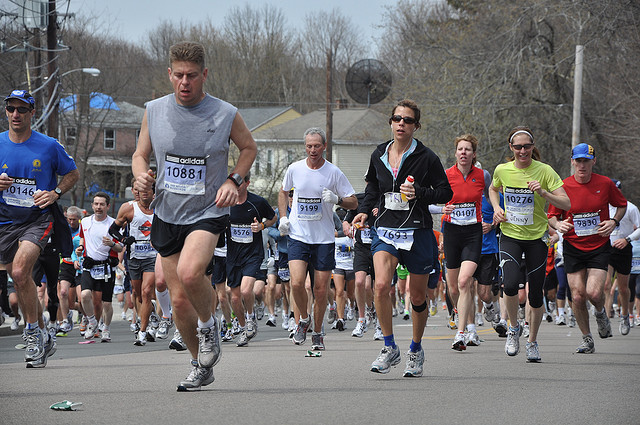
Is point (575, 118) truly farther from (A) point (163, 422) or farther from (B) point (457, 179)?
(A) point (163, 422)

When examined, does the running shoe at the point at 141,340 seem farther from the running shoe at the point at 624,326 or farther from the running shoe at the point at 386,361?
the running shoe at the point at 624,326

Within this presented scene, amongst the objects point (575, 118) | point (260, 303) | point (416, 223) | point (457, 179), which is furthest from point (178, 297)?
point (575, 118)

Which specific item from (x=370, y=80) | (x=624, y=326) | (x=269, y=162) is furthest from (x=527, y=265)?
(x=269, y=162)

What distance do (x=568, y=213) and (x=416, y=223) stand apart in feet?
11.7

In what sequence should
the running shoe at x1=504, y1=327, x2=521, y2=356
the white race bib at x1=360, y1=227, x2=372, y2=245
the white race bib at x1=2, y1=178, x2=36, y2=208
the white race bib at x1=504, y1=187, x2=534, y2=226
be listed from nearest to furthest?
the white race bib at x1=2, y1=178, x2=36, y2=208, the white race bib at x1=504, y1=187, x2=534, y2=226, the running shoe at x1=504, y1=327, x2=521, y2=356, the white race bib at x1=360, y1=227, x2=372, y2=245

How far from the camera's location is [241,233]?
13.9 meters

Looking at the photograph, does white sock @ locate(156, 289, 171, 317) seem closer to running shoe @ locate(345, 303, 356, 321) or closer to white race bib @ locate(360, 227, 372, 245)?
white race bib @ locate(360, 227, 372, 245)

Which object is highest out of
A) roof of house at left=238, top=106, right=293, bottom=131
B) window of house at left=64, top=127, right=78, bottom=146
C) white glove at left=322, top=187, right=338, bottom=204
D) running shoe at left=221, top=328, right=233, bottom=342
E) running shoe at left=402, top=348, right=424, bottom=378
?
roof of house at left=238, top=106, right=293, bottom=131

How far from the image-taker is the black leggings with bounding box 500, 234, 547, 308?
418 inches

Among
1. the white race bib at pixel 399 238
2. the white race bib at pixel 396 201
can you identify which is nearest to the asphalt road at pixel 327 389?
the white race bib at pixel 399 238

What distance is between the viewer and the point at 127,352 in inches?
476

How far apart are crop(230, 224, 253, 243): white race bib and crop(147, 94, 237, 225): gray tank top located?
643 centimetres

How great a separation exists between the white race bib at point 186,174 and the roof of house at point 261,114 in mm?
74478

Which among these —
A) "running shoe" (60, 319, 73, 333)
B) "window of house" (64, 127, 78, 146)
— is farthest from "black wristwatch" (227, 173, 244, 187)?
"window of house" (64, 127, 78, 146)
